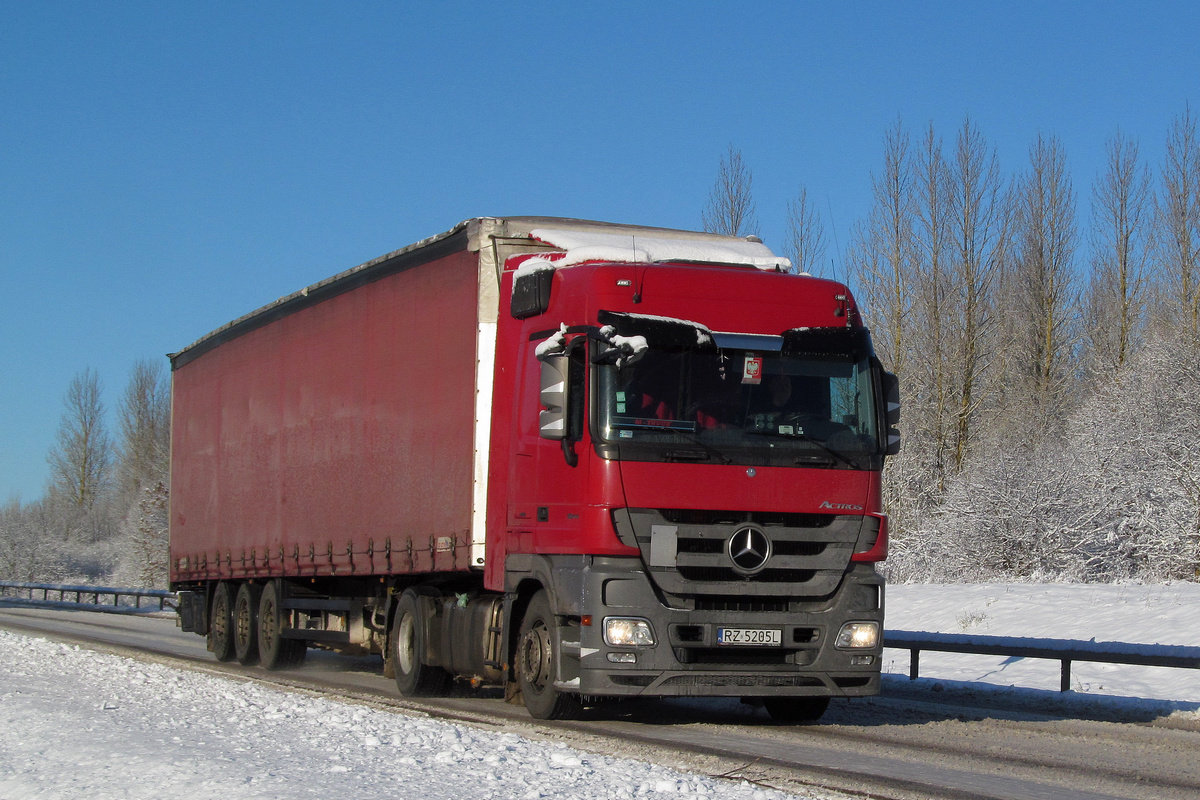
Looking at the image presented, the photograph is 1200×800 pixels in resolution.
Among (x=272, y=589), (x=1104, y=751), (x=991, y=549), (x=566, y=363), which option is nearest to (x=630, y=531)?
(x=566, y=363)

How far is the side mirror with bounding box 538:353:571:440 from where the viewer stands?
9.51 meters

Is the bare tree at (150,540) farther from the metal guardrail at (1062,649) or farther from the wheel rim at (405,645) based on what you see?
the metal guardrail at (1062,649)

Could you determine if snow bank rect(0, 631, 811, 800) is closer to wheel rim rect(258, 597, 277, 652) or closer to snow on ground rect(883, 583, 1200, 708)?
wheel rim rect(258, 597, 277, 652)

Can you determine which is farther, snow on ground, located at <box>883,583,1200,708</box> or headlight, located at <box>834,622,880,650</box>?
snow on ground, located at <box>883,583,1200,708</box>

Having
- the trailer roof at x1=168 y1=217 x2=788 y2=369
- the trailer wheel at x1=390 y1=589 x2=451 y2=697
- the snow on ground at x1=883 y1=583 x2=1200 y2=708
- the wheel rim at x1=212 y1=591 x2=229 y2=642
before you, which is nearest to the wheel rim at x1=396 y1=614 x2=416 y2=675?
the trailer wheel at x1=390 y1=589 x2=451 y2=697

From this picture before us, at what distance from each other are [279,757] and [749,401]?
4.02 m

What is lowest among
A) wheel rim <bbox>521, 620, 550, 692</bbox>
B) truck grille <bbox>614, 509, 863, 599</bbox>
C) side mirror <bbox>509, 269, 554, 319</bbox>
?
wheel rim <bbox>521, 620, 550, 692</bbox>

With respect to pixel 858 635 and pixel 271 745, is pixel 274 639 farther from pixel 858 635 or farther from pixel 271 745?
pixel 858 635

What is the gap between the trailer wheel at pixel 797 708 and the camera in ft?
35.1

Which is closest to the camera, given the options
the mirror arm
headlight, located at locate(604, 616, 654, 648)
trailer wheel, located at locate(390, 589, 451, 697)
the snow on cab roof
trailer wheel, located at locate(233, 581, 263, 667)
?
headlight, located at locate(604, 616, 654, 648)

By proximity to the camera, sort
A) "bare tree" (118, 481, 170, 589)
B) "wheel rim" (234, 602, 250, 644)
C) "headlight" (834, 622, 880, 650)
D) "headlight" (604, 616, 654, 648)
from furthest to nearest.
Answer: "bare tree" (118, 481, 170, 589), "wheel rim" (234, 602, 250, 644), "headlight" (834, 622, 880, 650), "headlight" (604, 616, 654, 648)

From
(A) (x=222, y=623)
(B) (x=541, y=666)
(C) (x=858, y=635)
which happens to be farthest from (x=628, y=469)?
(A) (x=222, y=623)

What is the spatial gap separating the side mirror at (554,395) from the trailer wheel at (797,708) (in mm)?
3105

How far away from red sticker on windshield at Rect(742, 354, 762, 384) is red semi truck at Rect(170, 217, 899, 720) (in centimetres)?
2
